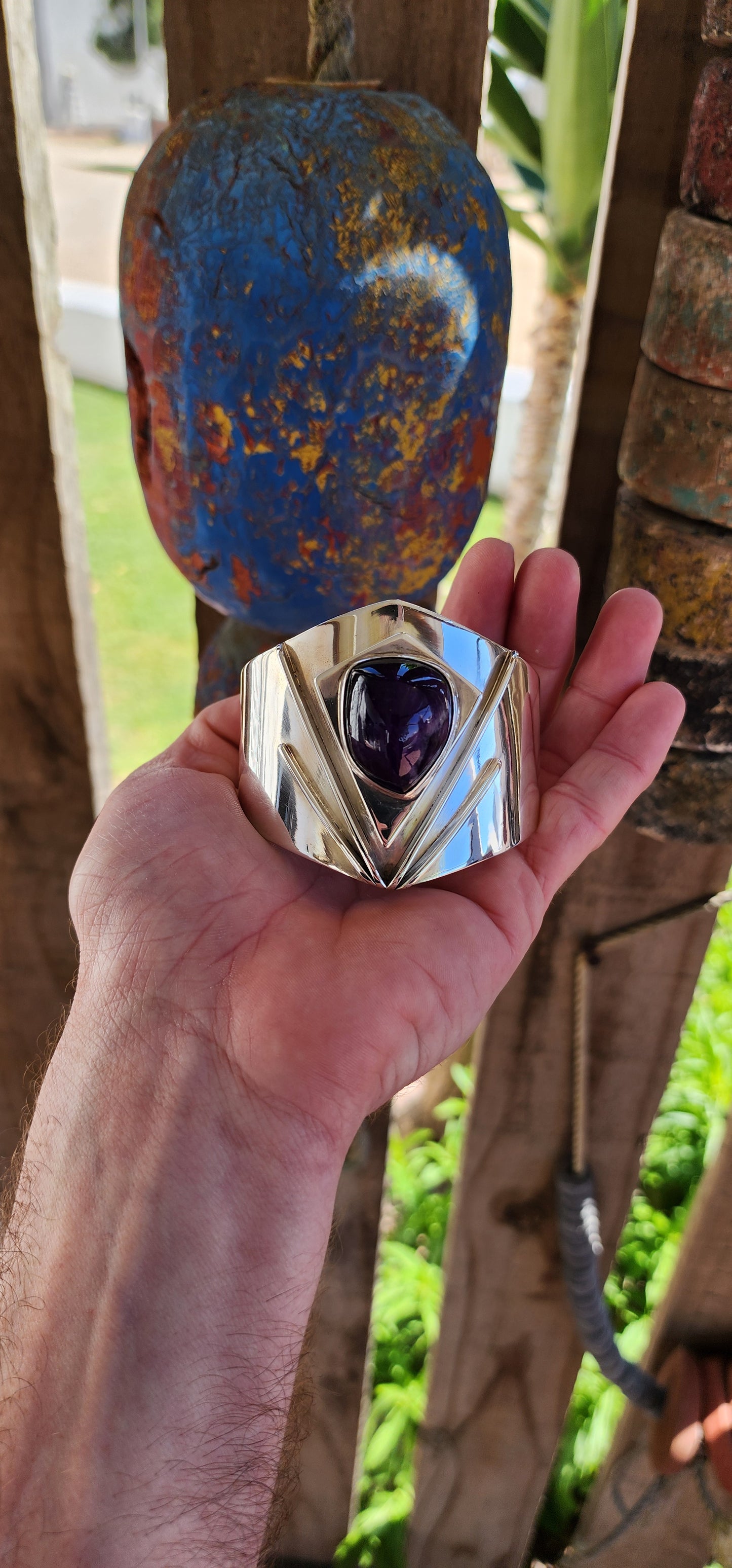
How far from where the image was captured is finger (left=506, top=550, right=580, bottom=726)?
80 cm

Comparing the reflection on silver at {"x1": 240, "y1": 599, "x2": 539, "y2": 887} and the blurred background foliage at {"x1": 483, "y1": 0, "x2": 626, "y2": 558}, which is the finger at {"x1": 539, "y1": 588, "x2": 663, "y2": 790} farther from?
the blurred background foliage at {"x1": 483, "y1": 0, "x2": 626, "y2": 558}

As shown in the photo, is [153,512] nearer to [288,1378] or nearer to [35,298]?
[35,298]

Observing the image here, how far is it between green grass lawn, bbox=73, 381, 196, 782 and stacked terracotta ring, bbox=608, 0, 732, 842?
5.87 ft

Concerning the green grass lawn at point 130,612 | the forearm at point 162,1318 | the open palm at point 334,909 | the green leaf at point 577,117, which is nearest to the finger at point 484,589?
the open palm at point 334,909

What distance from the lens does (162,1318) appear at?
0.68 meters

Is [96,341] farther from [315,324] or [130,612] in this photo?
[315,324]

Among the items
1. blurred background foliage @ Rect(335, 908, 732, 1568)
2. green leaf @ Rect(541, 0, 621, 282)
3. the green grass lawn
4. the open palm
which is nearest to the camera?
the open palm

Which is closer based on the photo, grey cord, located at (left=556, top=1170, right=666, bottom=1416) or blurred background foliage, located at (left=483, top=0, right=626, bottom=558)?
blurred background foliage, located at (left=483, top=0, right=626, bottom=558)

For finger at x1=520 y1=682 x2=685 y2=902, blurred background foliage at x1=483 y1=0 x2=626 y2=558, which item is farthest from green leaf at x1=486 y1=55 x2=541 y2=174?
finger at x1=520 y1=682 x2=685 y2=902

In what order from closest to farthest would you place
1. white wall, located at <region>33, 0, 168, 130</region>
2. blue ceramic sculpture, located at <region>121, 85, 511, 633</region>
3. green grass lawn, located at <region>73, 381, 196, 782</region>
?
blue ceramic sculpture, located at <region>121, 85, 511, 633</region> < green grass lawn, located at <region>73, 381, 196, 782</region> < white wall, located at <region>33, 0, 168, 130</region>

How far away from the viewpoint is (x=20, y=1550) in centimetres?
65

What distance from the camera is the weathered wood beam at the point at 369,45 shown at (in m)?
0.78

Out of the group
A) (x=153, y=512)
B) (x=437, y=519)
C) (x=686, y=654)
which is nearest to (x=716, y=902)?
(x=686, y=654)

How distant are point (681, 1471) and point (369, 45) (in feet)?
5.16
